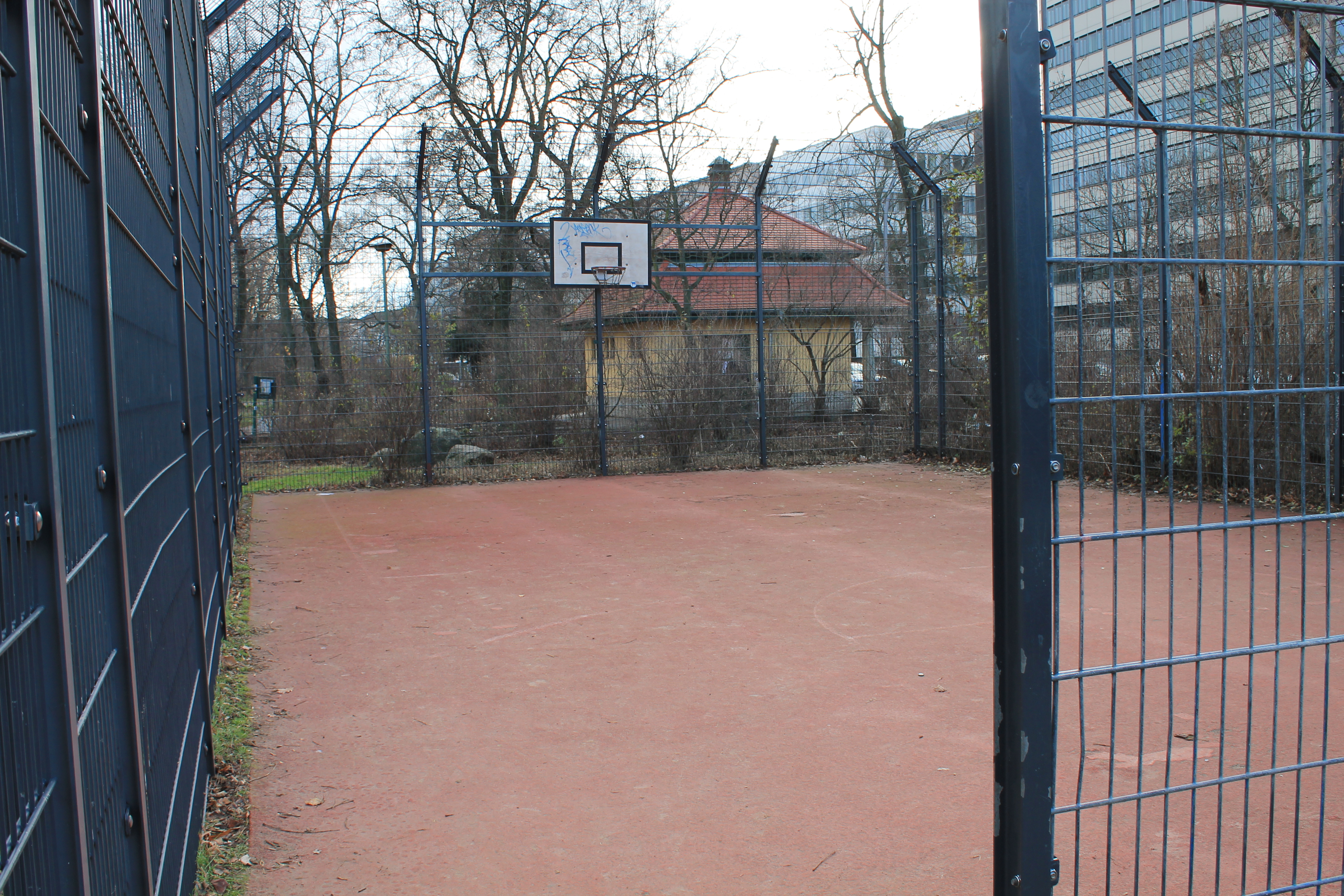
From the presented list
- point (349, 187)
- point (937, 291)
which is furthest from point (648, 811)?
point (349, 187)

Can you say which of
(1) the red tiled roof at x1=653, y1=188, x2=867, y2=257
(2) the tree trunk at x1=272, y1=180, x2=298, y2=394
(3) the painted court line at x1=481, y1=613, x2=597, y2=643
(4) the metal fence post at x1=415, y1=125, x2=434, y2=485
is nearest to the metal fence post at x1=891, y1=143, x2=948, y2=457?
(1) the red tiled roof at x1=653, y1=188, x2=867, y2=257

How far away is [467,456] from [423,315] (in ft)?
5.02

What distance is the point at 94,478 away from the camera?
54.9 inches

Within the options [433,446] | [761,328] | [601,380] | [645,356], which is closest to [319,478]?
[433,446]

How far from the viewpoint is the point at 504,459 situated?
10.2 metres

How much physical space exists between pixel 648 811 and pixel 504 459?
26.4ft

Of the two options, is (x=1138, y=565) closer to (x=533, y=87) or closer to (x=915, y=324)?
(x=915, y=324)

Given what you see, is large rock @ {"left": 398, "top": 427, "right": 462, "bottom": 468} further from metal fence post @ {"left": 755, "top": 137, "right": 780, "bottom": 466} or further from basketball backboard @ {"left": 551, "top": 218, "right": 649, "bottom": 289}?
metal fence post @ {"left": 755, "top": 137, "right": 780, "bottom": 466}

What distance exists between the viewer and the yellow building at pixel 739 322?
1042cm

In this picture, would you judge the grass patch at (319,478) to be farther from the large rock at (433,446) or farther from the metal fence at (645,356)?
the large rock at (433,446)

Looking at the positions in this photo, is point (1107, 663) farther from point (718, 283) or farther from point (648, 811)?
point (718, 283)

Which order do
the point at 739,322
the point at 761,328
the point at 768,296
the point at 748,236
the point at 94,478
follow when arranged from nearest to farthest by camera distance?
the point at 94,478 → the point at 761,328 → the point at 739,322 → the point at 748,236 → the point at 768,296

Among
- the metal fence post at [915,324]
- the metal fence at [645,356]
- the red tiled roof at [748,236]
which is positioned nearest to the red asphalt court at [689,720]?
the metal fence at [645,356]

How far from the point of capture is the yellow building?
10.4 meters
